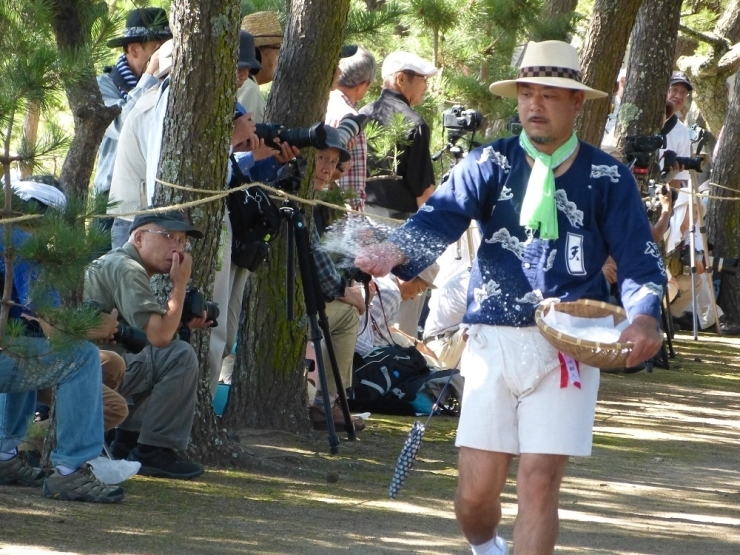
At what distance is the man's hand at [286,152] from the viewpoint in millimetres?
6215

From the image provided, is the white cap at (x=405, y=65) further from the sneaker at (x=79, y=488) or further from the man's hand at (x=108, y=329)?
the sneaker at (x=79, y=488)

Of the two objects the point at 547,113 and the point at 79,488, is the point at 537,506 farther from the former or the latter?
the point at 79,488

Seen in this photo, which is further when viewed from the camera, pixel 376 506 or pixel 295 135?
pixel 295 135

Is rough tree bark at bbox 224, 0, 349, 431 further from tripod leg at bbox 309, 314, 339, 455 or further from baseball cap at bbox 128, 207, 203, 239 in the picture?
baseball cap at bbox 128, 207, 203, 239

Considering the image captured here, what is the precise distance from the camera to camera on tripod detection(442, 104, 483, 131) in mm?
8578

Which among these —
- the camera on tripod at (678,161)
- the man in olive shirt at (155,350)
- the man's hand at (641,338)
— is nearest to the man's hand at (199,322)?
the man in olive shirt at (155,350)

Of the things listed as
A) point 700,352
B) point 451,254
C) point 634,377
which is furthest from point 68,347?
point 700,352

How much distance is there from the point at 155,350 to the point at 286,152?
122 centimetres

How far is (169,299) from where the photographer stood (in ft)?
17.7

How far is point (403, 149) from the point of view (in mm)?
8680

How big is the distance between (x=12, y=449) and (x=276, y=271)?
217 centimetres

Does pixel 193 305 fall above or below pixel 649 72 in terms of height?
below

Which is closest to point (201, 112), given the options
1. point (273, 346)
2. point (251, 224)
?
point (251, 224)

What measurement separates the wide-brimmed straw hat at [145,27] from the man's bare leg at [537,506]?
328 centimetres
